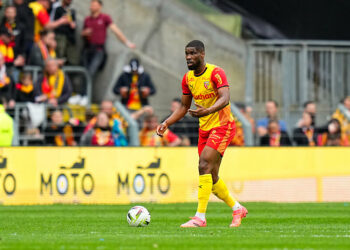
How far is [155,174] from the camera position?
18.4m

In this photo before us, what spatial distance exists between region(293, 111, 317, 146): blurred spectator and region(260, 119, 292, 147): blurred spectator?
1.41ft

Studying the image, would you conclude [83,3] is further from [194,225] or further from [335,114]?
[194,225]

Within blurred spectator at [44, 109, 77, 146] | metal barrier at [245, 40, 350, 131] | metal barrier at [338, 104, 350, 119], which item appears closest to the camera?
blurred spectator at [44, 109, 77, 146]

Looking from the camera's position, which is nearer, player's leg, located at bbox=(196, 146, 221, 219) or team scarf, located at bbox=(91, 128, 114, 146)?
player's leg, located at bbox=(196, 146, 221, 219)

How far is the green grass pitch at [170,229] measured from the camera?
8.99m

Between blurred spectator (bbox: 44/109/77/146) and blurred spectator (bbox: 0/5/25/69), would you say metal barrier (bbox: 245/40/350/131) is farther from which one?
blurred spectator (bbox: 0/5/25/69)

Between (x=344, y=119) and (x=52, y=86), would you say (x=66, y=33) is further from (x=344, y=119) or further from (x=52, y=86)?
(x=344, y=119)

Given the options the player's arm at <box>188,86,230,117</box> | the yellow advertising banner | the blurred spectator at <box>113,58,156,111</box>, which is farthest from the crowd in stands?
the player's arm at <box>188,86,230,117</box>

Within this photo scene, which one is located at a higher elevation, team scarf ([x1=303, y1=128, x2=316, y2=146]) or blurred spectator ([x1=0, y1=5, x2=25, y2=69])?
blurred spectator ([x1=0, y1=5, x2=25, y2=69])

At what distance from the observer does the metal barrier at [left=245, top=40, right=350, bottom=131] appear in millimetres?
22531

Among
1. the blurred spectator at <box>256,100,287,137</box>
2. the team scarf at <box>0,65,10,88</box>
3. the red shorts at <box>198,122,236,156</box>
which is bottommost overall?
the red shorts at <box>198,122,236,156</box>

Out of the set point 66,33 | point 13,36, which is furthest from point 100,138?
point 66,33

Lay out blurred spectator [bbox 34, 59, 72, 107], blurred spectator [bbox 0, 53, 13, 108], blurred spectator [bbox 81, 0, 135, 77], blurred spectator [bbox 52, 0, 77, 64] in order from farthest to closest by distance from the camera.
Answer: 1. blurred spectator [bbox 81, 0, 135, 77]
2. blurred spectator [bbox 52, 0, 77, 64]
3. blurred spectator [bbox 34, 59, 72, 107]
4. blurred spectator [bbox 0, 53, 13, 108]

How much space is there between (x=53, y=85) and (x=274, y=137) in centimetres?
520
